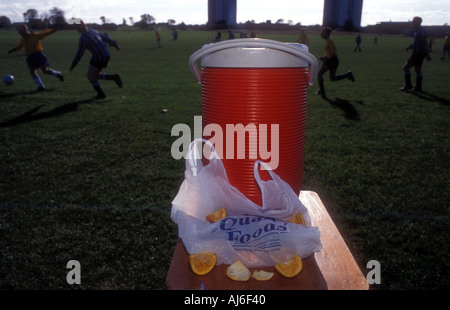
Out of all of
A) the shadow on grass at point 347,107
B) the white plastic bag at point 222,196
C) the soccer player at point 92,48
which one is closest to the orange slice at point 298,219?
the white plastic bag at point 222,196

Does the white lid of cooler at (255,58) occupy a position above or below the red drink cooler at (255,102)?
above

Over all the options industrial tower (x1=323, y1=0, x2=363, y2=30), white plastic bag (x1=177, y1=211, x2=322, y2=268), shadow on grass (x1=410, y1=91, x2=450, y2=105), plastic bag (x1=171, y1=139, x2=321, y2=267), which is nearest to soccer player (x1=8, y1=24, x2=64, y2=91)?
plastic bag (x1=171, y1=139, x2=321, y2=267)

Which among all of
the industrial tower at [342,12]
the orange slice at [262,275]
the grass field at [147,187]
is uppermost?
the industrial tower at [342,12]

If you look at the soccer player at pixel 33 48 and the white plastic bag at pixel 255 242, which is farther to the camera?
the soccer player at pixel 33 48

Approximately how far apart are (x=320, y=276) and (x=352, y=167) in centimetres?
312

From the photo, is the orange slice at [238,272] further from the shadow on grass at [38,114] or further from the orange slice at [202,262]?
the shadow on grass at [38,114]

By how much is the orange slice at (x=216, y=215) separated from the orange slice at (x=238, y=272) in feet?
0.79

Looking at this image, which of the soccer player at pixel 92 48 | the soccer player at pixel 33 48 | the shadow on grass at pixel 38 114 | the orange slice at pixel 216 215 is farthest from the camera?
the soccer player at pixel 33 48

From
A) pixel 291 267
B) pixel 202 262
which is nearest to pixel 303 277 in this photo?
pixel 291 267

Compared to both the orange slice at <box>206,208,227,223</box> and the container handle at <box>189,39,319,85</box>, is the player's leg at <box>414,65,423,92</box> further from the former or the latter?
the orange slice at <box>206,208,227,223</box>

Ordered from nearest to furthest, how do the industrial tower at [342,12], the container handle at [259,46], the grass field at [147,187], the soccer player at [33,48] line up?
1. the container handle at [259,46]
2. the grass field at [147,187]
3. the soccer player at [33,48]
4. the industrial tower at [342,12]

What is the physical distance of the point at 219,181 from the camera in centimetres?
163

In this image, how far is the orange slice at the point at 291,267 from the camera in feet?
4.52
